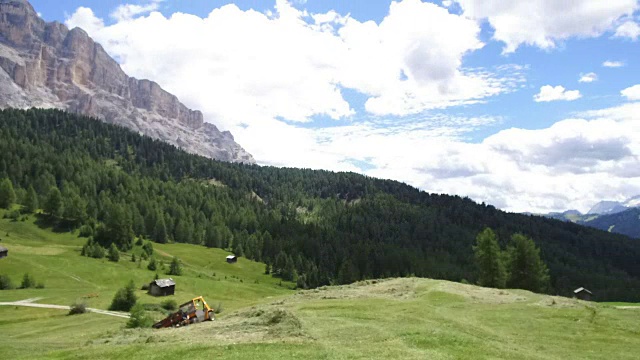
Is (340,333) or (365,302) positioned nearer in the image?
(340,333)

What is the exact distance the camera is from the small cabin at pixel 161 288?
117875mm

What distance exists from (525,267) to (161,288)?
88.2 meters

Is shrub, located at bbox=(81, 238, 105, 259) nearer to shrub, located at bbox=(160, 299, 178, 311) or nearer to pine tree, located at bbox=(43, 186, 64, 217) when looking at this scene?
pine tree, located at bbox=(43, 186, 64, 217)

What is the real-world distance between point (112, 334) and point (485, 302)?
43096mm

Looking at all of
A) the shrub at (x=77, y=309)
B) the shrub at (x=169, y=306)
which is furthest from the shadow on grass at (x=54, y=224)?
the shrub at (x=77, y=309)

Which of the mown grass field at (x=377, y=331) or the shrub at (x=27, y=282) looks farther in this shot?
the shrub at (x=27, y=282)

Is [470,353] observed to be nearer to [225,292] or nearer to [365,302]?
[365,302]

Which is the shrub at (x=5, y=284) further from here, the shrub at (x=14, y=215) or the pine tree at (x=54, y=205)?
the pine tree at (x=54, y=205)

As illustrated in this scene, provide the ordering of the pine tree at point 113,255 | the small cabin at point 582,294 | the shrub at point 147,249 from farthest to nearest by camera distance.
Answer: the shrub at point 147,249 < the pine tree at point 113,255 < the small cabin at point 582,294

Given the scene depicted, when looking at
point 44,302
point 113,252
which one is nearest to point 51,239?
point 113,252

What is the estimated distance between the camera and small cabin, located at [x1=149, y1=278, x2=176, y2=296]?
387ft

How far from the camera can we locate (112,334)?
1896 inches

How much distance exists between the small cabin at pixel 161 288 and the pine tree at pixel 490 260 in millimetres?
75581

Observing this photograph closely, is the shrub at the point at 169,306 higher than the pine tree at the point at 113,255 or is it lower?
lower
